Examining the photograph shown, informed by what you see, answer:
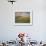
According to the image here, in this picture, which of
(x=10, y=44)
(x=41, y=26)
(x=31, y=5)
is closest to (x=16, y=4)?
(x=31, y=5)

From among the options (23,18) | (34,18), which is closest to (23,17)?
(23,18)

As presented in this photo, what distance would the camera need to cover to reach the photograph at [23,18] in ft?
14.9

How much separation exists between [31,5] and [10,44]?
173cm

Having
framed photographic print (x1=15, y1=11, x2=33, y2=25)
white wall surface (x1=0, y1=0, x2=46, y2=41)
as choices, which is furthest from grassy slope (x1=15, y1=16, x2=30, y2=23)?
white wall surface (x1=0, y1=0, x2=46, y2=41)

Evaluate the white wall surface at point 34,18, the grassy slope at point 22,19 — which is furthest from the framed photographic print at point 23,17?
the white wall surface at point 34,18

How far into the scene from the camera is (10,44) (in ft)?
11.5

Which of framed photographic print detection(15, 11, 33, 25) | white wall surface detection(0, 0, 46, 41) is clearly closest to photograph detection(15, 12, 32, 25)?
framed photographic print detection(15, 11, 33, 25)

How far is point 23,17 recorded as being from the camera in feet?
15.0

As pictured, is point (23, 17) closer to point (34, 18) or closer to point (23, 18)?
point (23, 18)

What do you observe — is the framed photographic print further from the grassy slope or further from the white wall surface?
the white wall surface

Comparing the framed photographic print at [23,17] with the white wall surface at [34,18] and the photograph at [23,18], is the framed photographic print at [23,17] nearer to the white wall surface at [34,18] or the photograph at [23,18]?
the photograph at [23,18]

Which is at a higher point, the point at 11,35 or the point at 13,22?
the point at 13,22

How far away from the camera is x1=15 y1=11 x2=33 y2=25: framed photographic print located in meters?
4.54

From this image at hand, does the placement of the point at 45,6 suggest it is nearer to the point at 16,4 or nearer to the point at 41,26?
the point at 41,26
